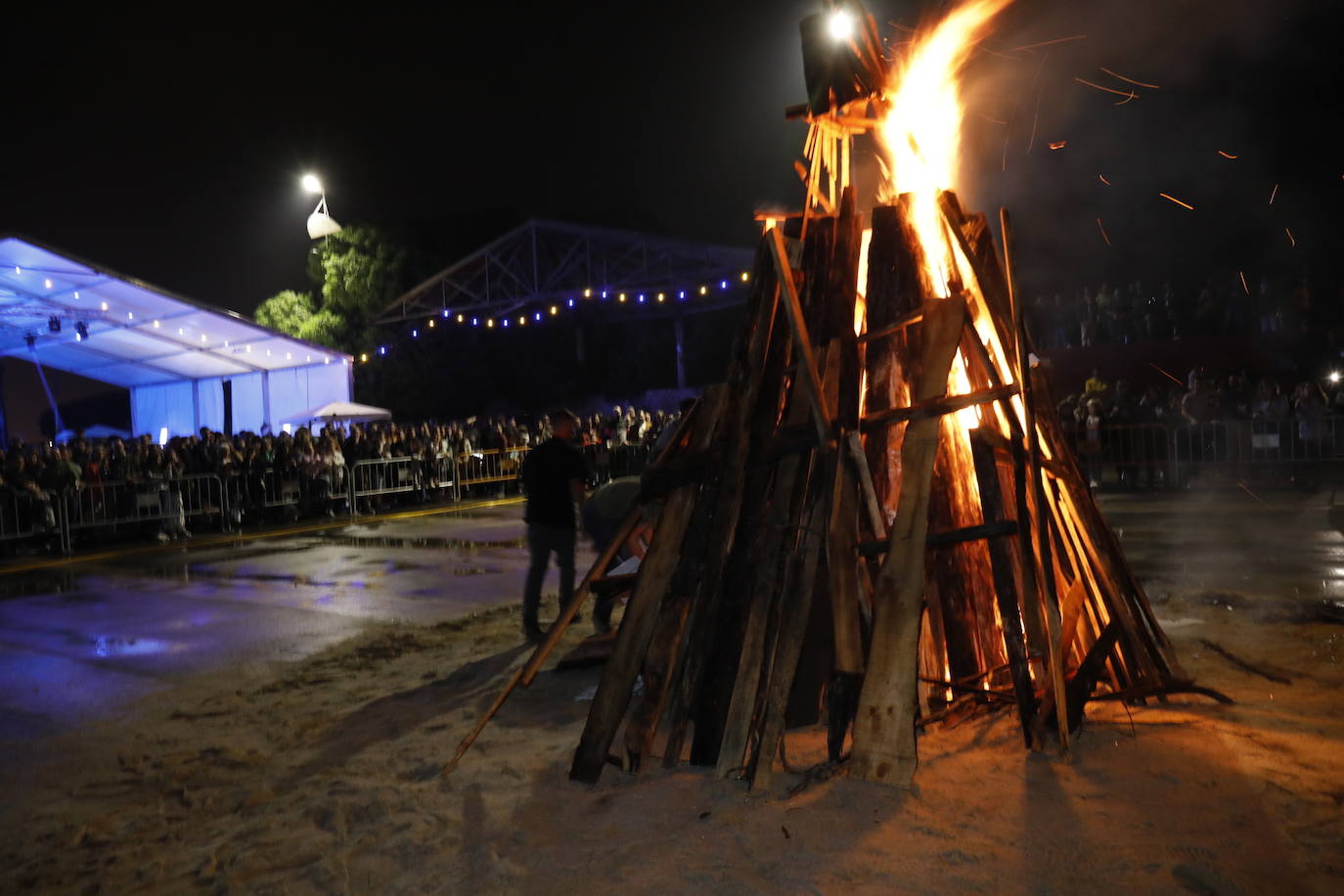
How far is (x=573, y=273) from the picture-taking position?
3484 cm

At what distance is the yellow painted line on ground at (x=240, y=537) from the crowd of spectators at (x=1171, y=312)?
51.4ft

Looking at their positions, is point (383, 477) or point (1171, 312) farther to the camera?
point (1171, 312)

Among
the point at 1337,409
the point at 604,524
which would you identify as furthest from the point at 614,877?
the point at 1337,409

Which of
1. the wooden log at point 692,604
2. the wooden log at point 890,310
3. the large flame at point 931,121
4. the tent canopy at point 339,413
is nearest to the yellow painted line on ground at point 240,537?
the tent canopy at point 339,413

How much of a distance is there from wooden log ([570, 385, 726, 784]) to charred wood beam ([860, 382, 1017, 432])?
92 centimetres

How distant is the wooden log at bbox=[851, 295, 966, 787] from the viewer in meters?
4.12

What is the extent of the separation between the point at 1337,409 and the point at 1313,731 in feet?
50.4

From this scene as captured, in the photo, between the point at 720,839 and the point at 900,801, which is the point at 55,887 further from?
the point at 900,801

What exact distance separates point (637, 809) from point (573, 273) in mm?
32142

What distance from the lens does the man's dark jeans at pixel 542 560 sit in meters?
7.57

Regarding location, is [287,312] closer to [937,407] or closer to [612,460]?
[612,460]

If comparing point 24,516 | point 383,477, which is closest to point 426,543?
point 24,516

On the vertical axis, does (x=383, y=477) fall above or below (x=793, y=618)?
above

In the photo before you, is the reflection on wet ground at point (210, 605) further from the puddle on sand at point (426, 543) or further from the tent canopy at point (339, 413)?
the tent canopy at point (339, 413)
